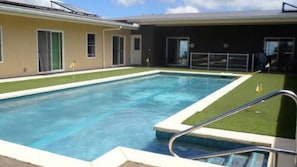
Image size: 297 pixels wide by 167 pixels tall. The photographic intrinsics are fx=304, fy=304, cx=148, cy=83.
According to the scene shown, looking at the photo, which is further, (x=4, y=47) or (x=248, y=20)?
(x=248, y=20)

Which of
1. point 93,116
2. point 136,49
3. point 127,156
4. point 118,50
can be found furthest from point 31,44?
point 127,156

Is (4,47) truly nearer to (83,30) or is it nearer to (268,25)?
(83,30)

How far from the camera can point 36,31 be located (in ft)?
43.3

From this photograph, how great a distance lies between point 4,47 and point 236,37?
1344cm

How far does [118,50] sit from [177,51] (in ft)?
13.9

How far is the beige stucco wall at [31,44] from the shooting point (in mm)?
11969

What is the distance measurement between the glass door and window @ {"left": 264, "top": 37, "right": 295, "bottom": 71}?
5248 mm

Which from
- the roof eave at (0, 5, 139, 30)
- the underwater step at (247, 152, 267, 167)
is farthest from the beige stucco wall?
the underwater step at (247, 152, 267, 167)

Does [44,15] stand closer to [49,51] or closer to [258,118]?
[49,51]

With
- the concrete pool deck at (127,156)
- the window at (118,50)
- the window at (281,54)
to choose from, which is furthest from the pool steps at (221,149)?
the window at (281,54)

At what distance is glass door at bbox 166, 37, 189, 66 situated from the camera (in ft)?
67.6

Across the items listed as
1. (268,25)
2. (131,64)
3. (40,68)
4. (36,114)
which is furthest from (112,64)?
(36,114)

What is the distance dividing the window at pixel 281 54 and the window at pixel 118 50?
895cm

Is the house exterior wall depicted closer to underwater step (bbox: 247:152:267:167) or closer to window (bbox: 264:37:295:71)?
window (bbox: 264:37:295:71)
